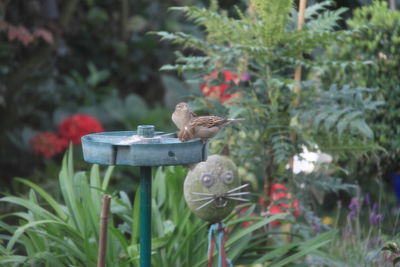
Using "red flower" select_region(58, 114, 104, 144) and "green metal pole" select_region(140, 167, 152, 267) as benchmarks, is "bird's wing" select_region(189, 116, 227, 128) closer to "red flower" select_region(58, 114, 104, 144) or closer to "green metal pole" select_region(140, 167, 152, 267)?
"green metal pole" select_region(140, 167, 152, 267)

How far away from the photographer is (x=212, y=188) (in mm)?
2369

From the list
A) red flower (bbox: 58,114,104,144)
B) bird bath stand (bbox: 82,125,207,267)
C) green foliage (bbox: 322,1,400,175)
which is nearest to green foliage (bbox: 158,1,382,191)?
green foliage (bbox: 322,1,400,175)

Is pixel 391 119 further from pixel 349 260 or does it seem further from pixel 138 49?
pixel 138 49

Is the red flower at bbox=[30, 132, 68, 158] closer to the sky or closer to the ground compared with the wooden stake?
closer to the ground

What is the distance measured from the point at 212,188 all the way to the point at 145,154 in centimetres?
48

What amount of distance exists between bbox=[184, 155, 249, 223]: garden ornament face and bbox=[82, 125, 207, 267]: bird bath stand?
238 mm

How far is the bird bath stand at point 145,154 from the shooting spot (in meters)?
1.97

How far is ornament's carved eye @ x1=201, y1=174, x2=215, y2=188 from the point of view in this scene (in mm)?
2363

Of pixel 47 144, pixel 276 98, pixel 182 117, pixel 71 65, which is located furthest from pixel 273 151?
pixel 71 65

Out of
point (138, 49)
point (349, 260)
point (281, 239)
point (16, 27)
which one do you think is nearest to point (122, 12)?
point (138, 49)

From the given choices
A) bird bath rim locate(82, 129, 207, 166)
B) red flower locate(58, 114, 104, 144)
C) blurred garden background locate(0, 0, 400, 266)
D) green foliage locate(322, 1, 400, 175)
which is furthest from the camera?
red flower locate(58, 114, 104, 144)

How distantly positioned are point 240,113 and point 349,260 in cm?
85

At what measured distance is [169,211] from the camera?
311cm

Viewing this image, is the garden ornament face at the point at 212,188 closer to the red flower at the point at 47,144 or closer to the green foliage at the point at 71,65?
the green foliage at the point at 71,65
